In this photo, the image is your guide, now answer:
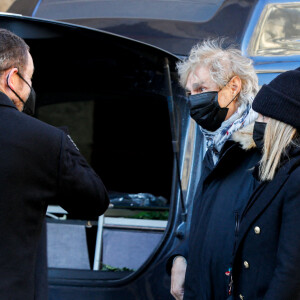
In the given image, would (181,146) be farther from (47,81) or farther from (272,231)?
(47,81)

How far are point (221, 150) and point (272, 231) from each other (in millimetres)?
534

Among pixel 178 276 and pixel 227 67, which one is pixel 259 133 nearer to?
pixel 227 67

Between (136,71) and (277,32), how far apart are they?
91cm

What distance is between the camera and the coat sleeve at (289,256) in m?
1.54

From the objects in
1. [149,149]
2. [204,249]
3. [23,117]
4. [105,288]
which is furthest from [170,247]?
[149,149]

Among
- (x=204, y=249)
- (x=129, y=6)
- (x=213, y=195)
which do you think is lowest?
(x=204, y=249)

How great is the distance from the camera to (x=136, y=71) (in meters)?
3.37

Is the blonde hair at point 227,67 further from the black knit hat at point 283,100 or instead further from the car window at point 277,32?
the black knit hat at point 283,100

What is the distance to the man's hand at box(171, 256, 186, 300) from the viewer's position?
2191mm

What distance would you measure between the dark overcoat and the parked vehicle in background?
63 cm

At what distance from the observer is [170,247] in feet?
8.99

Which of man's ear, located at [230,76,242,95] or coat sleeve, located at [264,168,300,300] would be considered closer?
coat sleeve, located at [264,168,300,300]

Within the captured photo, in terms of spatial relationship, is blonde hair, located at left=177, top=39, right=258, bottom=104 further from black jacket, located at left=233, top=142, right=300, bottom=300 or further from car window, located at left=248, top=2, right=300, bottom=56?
black jacket, located at left=233, top=142, right=300, bottom=300

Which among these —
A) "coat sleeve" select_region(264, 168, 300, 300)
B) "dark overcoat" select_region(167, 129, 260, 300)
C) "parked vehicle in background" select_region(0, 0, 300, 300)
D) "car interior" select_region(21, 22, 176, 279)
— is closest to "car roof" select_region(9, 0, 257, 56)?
"parked vehicle in background" select_region(0, 0, 300, 300)
